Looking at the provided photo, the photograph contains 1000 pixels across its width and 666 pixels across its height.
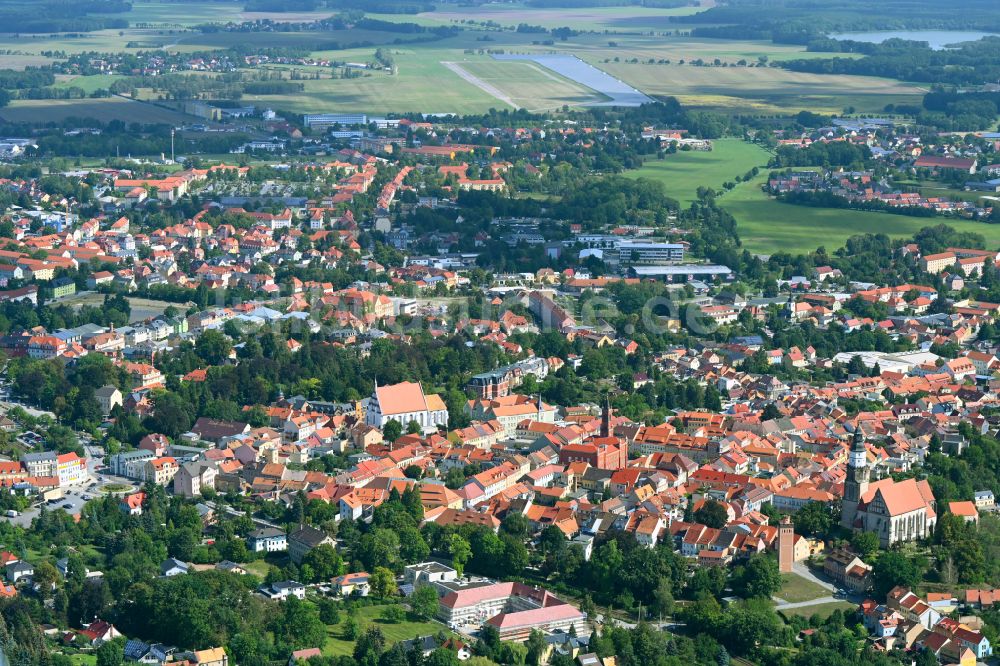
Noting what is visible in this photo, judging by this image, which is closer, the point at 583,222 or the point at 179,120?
the point at 583,222

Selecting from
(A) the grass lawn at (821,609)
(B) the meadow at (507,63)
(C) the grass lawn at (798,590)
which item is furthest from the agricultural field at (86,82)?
(A) the grass lawn at (821,609)

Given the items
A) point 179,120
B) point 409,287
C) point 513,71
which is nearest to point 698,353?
point 409,287

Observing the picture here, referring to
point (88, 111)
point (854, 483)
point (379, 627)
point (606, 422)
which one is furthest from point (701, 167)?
point (379, 627)

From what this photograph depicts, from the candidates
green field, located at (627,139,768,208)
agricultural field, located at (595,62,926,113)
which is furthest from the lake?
green field, located at (627,139,768,208)

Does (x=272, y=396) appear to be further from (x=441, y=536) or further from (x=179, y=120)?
(x=179, y=120)

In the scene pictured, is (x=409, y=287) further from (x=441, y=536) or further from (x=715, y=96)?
(x=715, y=96)

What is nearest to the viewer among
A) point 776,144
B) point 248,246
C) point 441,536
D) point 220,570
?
point 220,570

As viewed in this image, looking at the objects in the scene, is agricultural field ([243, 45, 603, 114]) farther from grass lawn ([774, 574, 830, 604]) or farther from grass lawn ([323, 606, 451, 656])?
grass lawn ([323, 606, 451, 656])

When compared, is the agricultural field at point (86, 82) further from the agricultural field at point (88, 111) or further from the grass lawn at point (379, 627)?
the grass lawn at point (379, 627)

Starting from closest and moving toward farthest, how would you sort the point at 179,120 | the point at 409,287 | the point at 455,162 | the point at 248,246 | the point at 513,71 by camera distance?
1. the point at 409,287
2. the point at 248,246
3. the point at 455,162
4. the point at 179,120
5. the point at 513,71
